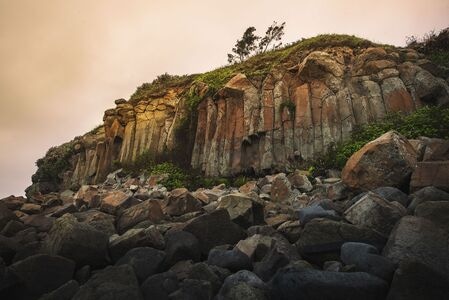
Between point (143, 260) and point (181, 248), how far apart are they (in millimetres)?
780

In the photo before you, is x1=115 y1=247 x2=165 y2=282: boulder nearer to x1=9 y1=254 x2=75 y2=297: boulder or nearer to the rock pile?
the rock pile

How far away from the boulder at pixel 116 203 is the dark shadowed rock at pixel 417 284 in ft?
27.3

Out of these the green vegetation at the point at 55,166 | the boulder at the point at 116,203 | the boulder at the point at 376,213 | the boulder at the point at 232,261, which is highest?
the green vegetation at the point at 55,166

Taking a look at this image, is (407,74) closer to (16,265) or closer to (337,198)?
(337,198)

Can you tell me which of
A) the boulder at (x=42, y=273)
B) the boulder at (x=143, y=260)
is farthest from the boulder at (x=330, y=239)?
the boulder at (x=42, y=273)

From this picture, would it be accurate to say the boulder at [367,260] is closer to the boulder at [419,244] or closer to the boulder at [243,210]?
the boulder at [419,244]

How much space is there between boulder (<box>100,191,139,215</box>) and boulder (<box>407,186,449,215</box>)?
308 inches

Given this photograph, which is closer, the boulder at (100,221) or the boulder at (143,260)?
the boulder at (143,260)

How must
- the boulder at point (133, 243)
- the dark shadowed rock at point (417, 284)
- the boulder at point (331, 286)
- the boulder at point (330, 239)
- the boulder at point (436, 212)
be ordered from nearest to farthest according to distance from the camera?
the dark shadowed rock at point (417, 284)
the boulder at point (331, 286)
the boulder at point (436, 212)
the boulder at point (330, 239)
the boulder at point (133, 243)

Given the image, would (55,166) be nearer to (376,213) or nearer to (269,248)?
(269,248)

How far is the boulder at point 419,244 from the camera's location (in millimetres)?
5094

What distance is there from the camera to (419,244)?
17.5ft

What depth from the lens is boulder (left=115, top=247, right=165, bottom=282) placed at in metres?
6.55

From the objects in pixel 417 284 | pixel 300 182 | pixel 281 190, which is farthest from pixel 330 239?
pixel 300 182
